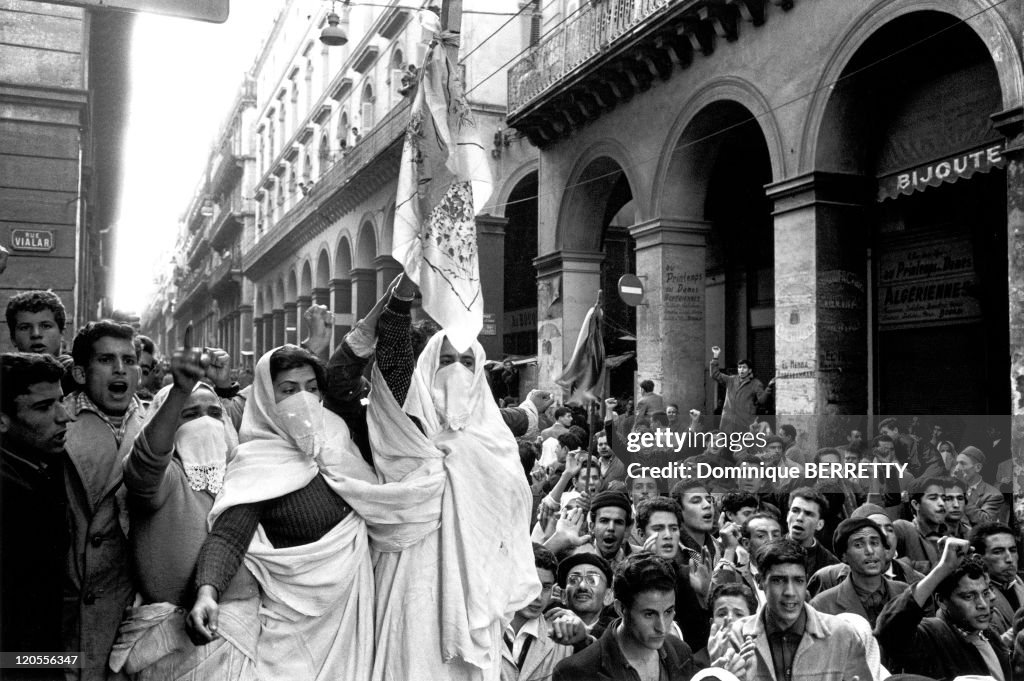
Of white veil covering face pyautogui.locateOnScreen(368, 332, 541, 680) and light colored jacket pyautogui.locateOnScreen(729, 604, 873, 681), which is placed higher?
white veil covering face pyautogui.locateOnScreen(368, 332, 541, 680)

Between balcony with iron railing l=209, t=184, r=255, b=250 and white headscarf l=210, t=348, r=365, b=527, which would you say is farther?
balcony with iron railing l=209, t=184, r=255, b=250

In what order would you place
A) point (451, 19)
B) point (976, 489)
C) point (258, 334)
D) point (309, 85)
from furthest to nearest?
point (258, 334)
point (309, 85)
point (976, 489)
point (451, 19)

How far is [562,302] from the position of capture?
54.5 ft

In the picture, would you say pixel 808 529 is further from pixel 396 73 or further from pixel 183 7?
pixel 396 73

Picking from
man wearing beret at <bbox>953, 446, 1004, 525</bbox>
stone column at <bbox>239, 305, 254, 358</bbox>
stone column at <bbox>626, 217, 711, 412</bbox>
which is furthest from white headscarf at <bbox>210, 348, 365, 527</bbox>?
stone column at <bbox>239, 305, 254, 358</bbox>

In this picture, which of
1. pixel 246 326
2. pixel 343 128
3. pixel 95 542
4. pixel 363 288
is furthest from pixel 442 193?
pixel 246 326

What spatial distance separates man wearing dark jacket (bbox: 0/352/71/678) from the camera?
2711 mm

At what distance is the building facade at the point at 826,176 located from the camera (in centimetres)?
1042

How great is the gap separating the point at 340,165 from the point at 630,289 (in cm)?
1760

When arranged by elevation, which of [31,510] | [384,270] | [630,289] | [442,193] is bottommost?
[31,510]

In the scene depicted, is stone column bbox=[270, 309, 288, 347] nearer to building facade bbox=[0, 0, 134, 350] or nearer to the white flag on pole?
building facade bbox=[0, 0, 134, 350]

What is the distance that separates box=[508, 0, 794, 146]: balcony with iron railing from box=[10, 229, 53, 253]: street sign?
792cm

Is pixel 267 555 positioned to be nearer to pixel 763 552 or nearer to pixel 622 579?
pixel 622 579

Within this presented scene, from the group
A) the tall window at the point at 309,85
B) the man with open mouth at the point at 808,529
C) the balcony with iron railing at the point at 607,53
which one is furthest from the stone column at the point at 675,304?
the tall window at the point at 309,85
